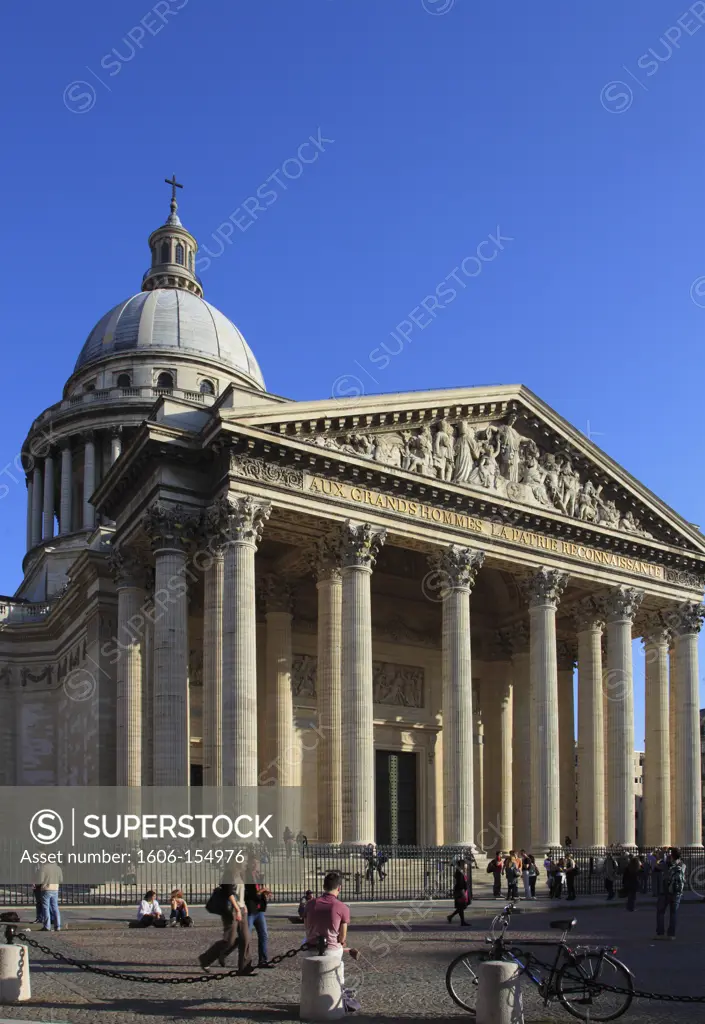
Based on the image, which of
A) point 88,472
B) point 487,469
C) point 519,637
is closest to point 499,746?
point 519,637

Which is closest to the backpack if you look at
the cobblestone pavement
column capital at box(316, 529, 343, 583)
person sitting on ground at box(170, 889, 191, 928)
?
the cobblestone pavement

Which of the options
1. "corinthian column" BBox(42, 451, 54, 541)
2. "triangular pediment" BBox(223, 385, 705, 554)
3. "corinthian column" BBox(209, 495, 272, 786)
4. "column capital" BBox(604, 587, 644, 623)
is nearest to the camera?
"corinthian column" BBox(209, 495, 272, 786)

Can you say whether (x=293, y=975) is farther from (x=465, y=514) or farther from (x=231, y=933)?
(x=465, y=514)

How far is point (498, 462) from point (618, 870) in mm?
15291

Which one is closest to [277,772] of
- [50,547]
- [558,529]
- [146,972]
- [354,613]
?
[354,613]

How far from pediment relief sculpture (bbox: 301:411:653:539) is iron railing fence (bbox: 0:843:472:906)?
12.6 metres

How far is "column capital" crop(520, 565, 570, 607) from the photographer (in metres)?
42.8

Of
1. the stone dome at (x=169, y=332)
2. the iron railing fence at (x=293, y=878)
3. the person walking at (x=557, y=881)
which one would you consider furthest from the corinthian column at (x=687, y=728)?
the stone dome at (x=169, y=332)

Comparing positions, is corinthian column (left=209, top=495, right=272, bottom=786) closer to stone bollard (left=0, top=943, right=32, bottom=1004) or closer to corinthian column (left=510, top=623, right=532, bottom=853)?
corinthian column (left=510, top=623, right=532, bottom=853)

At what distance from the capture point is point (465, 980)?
13516 mm

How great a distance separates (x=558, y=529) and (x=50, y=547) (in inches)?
1391

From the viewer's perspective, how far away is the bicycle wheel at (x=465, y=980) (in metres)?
13.3

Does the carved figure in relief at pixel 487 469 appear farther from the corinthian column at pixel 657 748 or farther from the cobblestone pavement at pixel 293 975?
the cobblestone pavement at pixel 293 975

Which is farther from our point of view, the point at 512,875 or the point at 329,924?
the point at 512,875
